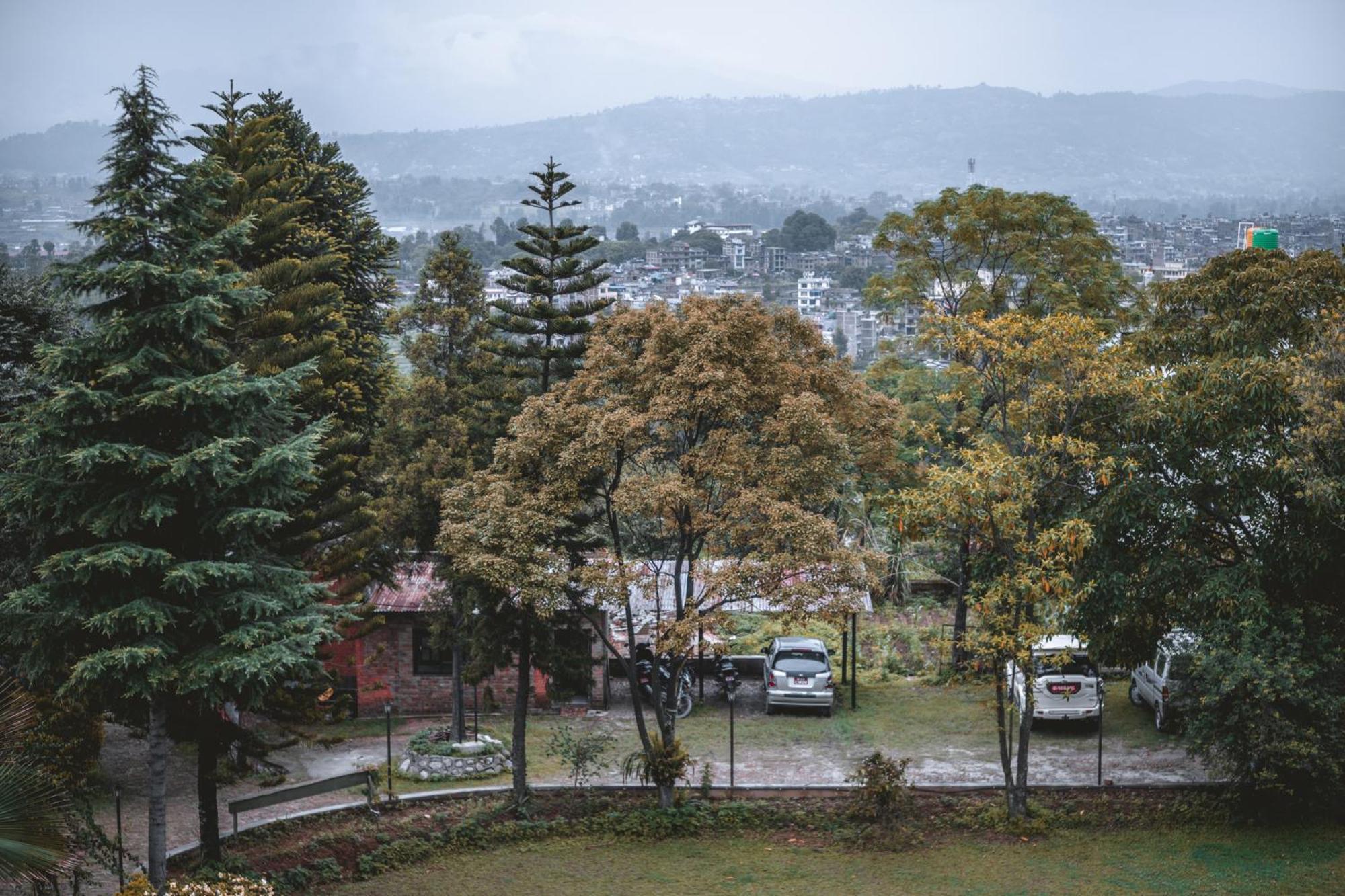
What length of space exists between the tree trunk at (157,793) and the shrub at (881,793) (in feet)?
27.8

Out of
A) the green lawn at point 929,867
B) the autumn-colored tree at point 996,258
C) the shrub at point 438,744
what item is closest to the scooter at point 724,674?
the autumn-colored tree at point 996,258

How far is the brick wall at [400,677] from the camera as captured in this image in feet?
72.0

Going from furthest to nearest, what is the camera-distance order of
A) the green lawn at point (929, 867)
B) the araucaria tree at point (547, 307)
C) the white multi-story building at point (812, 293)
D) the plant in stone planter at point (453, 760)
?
the white multi-story building at point (812, 293), the araucaria tree at point (547, 307), the plant in stone planter at point (453, 760), the green lawn at point (929, 867)

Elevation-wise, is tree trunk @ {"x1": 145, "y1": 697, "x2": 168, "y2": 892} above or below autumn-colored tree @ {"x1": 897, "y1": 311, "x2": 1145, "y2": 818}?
below

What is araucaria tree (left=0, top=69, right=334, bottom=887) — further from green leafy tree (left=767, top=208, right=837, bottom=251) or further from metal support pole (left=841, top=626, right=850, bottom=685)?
green leafy tree (left=767, top=208, right=837, bottom=251)

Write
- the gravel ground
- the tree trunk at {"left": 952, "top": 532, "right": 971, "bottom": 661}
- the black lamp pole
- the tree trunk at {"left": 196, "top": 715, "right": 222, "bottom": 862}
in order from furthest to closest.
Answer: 1. the tree trunk at {"left": 952, "top": 532, "right": 971, "bottom": 661}
2. the gravel ground
3. the tree trunk at {"left": 196, "top": 715, "right": 222, "bottom": 862}
4. the black lamp pole

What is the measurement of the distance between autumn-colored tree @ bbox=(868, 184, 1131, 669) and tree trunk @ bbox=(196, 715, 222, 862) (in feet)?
46.1

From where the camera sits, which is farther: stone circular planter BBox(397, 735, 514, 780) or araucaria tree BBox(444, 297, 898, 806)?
stone circular planter BBox(397, 735, 514, 780)

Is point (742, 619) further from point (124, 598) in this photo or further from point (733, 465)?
point (124, 598)

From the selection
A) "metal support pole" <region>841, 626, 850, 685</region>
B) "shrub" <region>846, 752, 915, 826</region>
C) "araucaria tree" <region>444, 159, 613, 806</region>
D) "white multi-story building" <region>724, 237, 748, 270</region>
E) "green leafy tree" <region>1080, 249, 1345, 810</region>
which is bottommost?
"metal support pole" <region>841, 626, 850, 685</region>

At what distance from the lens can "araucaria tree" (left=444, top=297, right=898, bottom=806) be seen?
15320 mm

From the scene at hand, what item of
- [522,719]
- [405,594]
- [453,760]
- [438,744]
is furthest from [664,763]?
[405,594]

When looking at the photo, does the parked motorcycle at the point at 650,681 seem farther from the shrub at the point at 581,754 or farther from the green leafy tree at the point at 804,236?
the green leafy tree at the point at 804,236

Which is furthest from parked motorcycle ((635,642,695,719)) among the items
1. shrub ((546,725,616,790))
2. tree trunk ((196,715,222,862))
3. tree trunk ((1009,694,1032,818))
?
tree trunk ((196,715,222,862))
